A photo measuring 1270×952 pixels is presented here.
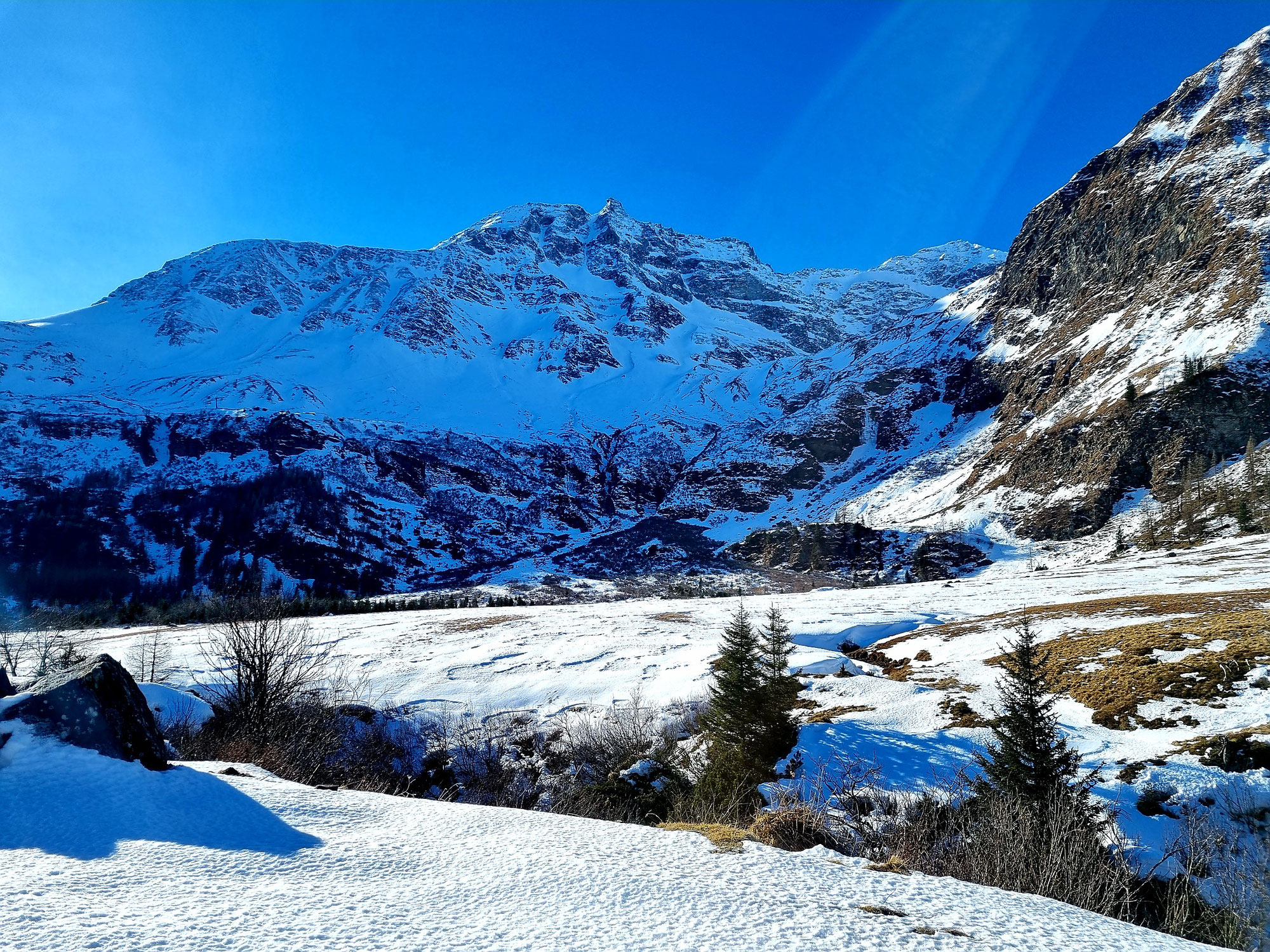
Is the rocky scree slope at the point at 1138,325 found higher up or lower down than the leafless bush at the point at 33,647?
higher up

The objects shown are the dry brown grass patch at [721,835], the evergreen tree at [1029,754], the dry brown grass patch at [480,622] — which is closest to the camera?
the dry brown grass patch at [721,835]

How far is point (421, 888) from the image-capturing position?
4.96 m

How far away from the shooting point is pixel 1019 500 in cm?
10938

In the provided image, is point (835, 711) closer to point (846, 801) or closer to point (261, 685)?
point (846, 801)

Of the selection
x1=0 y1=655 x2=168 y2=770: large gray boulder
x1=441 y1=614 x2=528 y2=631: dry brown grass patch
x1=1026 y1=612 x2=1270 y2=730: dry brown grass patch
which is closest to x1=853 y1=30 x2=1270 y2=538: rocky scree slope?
x1=1026 y1=612 x2=1270 y2=730: dry brown grass patch

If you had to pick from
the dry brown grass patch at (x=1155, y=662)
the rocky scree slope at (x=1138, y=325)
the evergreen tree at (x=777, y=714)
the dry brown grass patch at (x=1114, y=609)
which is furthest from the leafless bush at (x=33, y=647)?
the rocky scree slope at (x=1138, y=325)

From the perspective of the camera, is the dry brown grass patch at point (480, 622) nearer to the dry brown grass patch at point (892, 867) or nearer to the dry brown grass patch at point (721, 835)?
the dry brown grass patch at point (721, 835)

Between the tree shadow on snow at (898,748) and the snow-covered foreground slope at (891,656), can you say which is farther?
the tree shadow on snow at (898,748)

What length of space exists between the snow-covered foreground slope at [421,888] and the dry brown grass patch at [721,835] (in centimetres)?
20

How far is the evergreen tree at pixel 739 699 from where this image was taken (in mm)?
16734

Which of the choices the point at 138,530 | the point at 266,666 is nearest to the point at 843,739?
the point at 266,666

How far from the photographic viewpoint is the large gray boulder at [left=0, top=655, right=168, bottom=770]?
8133mm

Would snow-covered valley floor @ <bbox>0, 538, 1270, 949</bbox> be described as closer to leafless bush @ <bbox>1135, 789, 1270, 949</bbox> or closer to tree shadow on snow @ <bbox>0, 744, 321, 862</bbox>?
tree shadow on snow @ <bbox>0, 744, 321, 862</bbox>

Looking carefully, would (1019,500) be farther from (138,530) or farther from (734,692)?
(138,530)
